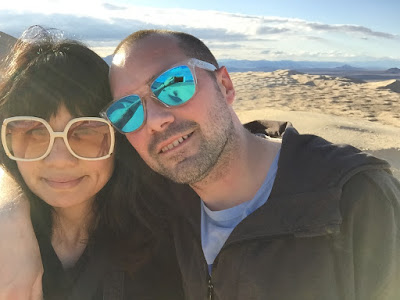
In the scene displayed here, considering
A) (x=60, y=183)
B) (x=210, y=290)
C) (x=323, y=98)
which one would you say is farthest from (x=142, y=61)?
(x=323, y=98)

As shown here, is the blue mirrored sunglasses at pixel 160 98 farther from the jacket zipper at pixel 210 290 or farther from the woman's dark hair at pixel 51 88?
the jacket zipper at pixel 210 290

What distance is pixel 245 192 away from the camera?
2.11 meters

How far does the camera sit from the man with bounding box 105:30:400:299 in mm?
1653

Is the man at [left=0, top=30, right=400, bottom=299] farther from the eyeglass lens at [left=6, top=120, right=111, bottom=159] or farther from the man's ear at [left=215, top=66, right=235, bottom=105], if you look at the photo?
A: the eyeglass lens at [left=6, top=120, right=111, bottom=159]

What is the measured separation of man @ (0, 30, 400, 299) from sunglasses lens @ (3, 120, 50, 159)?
1.11 feet

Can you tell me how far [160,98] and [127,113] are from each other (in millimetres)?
181

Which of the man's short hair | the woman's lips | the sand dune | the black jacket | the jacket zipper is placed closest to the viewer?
the black jacket

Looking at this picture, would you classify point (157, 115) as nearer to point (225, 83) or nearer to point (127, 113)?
point (127, 113)

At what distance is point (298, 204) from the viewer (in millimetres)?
1778

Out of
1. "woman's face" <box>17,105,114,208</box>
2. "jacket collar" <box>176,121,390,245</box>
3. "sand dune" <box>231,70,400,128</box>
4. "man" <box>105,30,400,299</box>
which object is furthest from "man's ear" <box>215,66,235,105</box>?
"sand dune" <box>231,70,400,128</box>

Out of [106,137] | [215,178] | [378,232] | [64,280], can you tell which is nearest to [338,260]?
[378,232]

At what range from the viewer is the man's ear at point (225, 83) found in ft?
7.53

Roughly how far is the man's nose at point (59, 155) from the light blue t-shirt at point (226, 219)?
76cm

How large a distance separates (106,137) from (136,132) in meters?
0.17
